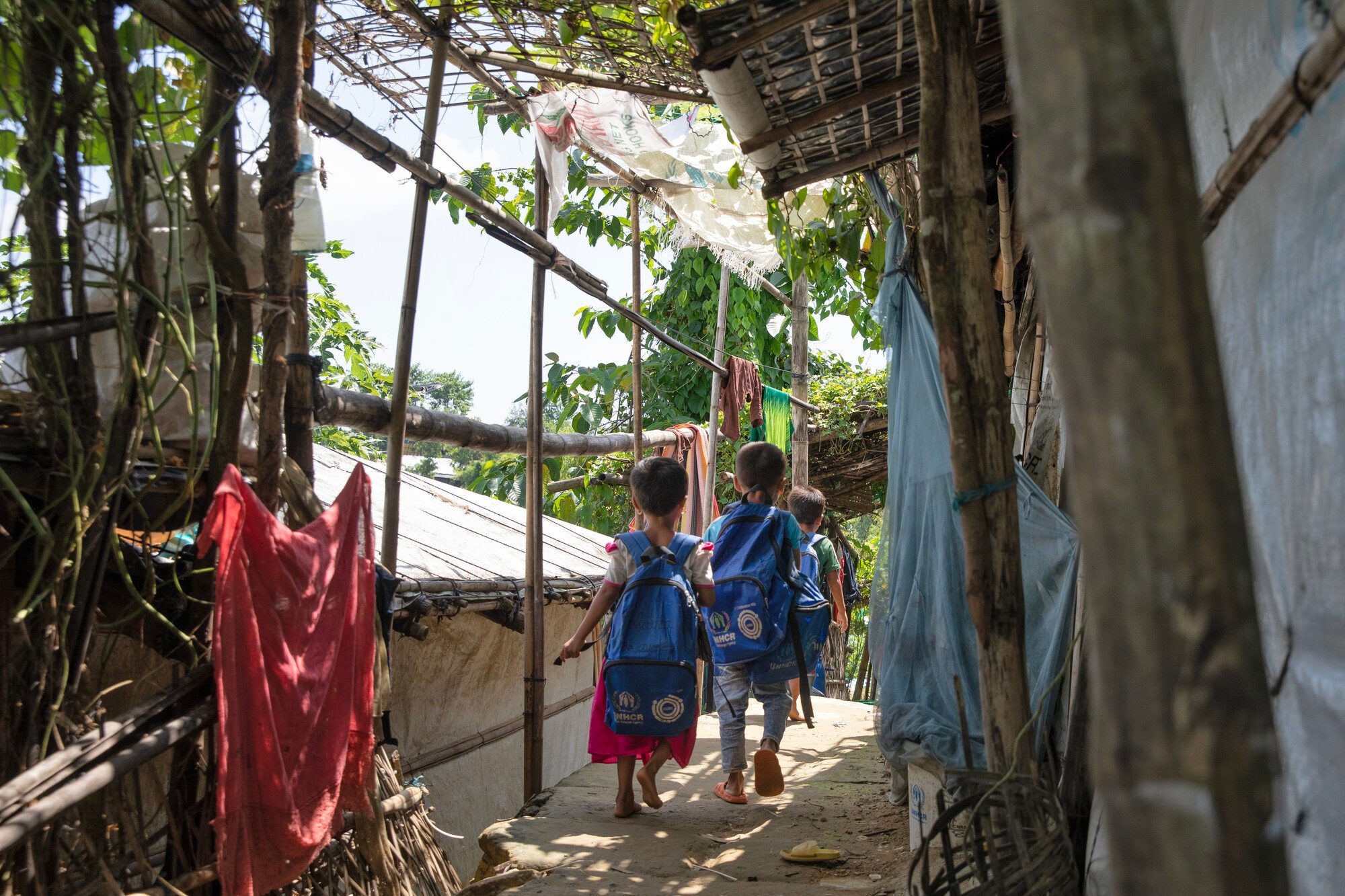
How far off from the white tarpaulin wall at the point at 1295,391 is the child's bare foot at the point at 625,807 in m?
2.90

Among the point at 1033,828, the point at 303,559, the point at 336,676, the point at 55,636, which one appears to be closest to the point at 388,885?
the point at 336,676

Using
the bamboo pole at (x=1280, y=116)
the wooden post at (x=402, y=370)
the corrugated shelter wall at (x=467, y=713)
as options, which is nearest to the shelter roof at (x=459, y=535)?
the corrugated shelter wall at (x=467, y=713)

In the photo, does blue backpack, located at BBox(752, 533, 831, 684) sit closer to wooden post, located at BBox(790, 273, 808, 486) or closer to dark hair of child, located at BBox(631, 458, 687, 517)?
dark hair of child, located at BBox(631, 458, 687, 517)

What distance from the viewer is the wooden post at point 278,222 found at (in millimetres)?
2533

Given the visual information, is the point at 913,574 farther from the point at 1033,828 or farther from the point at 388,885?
the point at 388,885

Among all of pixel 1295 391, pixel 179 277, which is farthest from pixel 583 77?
pixel 1295 391

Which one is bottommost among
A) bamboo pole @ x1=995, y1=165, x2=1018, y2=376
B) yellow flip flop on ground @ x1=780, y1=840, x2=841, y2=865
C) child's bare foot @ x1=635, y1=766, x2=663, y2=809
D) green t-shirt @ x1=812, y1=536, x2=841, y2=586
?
yellow flip flop on ground @ x1=780, y1=840, x2=841, y2=865

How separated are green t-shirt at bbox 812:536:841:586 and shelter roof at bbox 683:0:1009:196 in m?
3.04

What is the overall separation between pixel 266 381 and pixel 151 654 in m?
1.15

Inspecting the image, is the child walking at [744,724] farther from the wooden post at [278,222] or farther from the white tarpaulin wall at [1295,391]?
the white tarpaulin wall at [1295,391]

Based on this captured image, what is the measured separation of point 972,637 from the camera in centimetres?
326

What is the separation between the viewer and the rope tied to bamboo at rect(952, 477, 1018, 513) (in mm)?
2234

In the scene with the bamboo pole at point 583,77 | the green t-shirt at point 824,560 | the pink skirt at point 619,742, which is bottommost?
the pink skirt at point 619,742

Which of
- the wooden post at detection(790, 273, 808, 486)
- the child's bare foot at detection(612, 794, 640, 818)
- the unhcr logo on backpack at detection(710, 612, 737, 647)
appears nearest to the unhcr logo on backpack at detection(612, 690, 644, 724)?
the child's bare foot at detection(612, 794, 640, 818)
